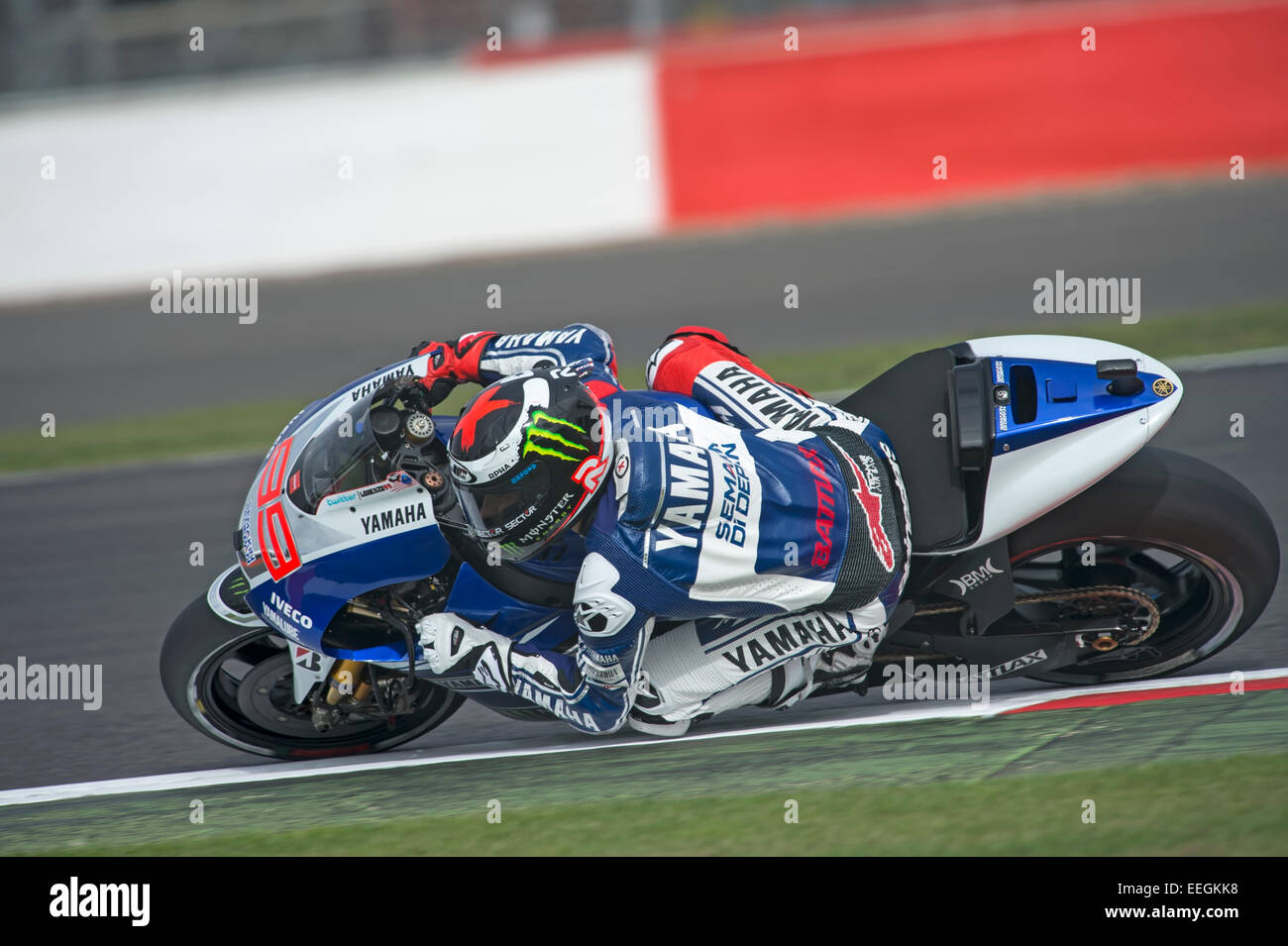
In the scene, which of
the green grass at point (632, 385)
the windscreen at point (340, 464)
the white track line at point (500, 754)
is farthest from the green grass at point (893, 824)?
the green grass at point (632, 385)

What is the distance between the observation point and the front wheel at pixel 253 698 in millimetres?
3957

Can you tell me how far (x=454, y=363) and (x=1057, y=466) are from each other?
5.63 feet

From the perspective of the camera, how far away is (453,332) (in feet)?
34.6

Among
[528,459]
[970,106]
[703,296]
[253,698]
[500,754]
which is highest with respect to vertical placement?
[970,106]

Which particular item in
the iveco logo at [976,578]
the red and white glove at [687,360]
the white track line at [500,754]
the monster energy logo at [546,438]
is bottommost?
the white track line at [500,754]

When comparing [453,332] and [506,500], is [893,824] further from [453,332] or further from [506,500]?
[453,332]

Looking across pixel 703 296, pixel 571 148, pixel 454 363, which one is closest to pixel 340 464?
pixel 454 363

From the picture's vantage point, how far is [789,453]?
11.9ft

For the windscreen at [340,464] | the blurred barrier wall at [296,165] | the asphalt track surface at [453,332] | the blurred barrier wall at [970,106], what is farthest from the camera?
the blurred barrier wall at [296,165]

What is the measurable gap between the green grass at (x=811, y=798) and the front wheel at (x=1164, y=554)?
206 millimetres

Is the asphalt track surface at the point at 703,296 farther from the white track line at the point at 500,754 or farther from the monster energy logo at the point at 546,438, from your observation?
the monster energy logo at the point at 546,438

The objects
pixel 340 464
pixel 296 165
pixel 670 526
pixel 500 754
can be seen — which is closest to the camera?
pixel 670 526

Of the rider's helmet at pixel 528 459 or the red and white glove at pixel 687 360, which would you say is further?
the red and white glove at pixel 687 360
